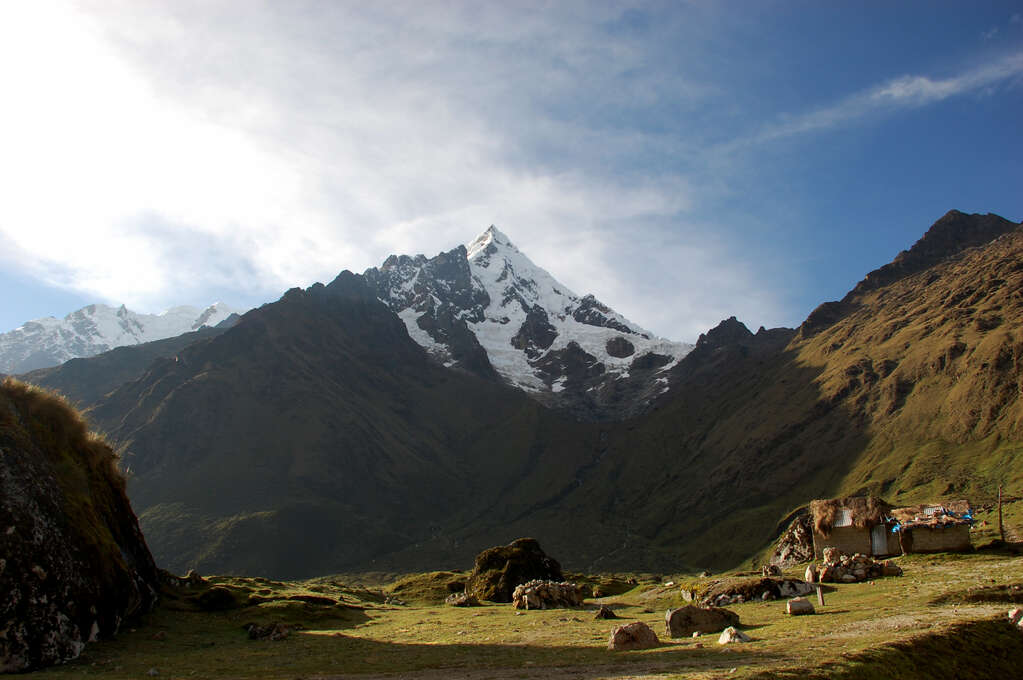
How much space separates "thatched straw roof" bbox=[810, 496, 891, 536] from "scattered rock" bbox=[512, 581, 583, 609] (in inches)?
844

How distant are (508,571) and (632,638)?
1392 inches

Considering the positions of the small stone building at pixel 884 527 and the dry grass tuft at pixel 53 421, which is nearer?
the dry grass tuft at pixel 53 421

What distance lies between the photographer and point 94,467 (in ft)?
149

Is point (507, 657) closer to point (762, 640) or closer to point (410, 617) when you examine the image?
point (762, 640)

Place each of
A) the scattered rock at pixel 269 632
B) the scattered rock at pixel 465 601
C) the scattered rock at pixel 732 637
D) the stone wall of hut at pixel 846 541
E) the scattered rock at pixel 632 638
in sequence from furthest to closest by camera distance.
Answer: the scattered rock at pixel 465 601
the stone wall of hut at pixel 846 541
the scattered rock at pixel 269 632
the scattered rock at pixel 632 638
the scattered rock at pixel 732 637

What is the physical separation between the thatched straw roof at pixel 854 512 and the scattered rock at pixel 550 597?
21.4 meters

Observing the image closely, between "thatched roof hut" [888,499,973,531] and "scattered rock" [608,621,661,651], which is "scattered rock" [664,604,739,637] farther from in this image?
"thatched roof hut" [888,499,973,531]

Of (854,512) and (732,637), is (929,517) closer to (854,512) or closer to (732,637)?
(854,512)

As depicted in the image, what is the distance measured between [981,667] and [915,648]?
2950mm

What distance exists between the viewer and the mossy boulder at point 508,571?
194 ft

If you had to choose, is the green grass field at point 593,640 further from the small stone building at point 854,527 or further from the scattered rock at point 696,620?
the small stone building at point 854,527

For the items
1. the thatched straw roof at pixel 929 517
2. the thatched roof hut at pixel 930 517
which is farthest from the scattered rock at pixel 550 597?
the thatched straw roof at pixel 929 517

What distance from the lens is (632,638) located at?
26125 mm

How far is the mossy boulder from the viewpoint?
59.0 metres
